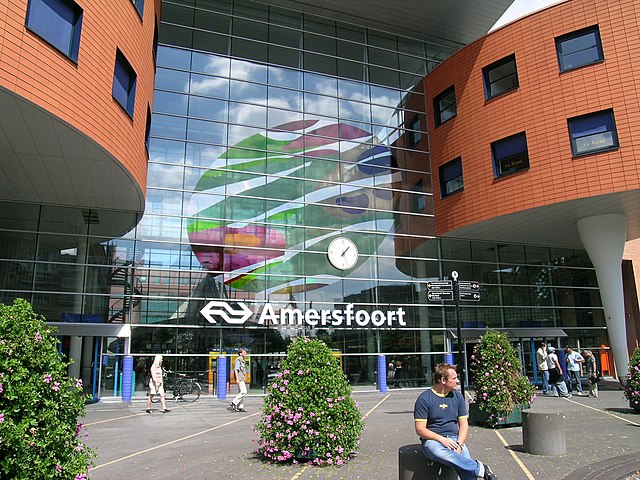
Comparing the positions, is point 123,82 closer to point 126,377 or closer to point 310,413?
point 126,377

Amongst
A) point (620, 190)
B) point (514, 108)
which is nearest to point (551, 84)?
point (514, 108)

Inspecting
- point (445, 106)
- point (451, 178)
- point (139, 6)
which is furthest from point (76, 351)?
point (445, 106)

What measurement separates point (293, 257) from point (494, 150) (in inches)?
409

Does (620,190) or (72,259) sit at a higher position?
(620,190)

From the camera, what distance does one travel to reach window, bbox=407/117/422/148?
28.3 m

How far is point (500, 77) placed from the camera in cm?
2352

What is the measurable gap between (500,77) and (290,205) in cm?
1135

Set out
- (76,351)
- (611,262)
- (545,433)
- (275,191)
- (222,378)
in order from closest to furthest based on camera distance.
Answer: (545,433), (76,351), (222,378), (611,262), (275,191)

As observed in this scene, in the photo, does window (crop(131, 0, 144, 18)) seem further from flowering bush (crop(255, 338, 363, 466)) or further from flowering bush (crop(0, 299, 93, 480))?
flowering bush (crop(0, 299, 93, 480))

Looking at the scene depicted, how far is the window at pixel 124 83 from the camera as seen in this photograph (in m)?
15.8

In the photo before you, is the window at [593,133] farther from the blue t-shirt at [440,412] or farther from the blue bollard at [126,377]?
the blue bollard at [126,377]

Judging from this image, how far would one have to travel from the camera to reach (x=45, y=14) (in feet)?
40.8

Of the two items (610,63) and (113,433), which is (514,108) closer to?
(610,63)

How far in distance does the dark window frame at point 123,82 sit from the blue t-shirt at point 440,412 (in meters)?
13.3
